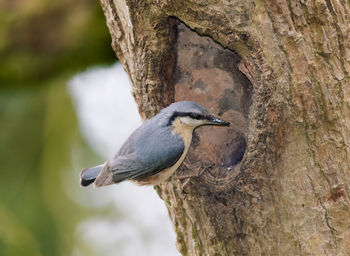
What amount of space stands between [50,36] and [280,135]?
1.85 meters

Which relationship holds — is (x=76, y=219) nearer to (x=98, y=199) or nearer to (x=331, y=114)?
(x=98, y=199)

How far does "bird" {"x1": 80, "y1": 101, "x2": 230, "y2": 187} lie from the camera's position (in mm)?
2717

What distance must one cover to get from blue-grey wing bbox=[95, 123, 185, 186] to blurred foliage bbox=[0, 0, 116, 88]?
106cm

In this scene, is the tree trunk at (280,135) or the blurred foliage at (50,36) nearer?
the tree trunk at (280,135)

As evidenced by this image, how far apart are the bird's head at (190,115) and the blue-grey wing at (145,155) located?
92 mm

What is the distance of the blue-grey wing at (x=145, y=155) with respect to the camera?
9.00ft

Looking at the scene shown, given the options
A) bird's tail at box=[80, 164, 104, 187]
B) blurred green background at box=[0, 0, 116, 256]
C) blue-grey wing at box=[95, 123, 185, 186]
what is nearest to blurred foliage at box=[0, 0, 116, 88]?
blurred green background at box=[0, 0, 116, 256]

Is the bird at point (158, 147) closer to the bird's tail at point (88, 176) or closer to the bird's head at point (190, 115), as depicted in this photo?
the bird's head at point (190, 115)

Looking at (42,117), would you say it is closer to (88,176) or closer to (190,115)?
(88,176)

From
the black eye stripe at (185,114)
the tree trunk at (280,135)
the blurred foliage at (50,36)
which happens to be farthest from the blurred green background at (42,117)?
the black eye stripe at (185,114)

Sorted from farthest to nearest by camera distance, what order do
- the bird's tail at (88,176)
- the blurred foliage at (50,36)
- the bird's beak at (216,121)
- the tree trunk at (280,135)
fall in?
the blurred foliage at (50,36)
the bird's tail at (88,176)
the bird's beak at (216,121)
the tree trunk at (280,135)

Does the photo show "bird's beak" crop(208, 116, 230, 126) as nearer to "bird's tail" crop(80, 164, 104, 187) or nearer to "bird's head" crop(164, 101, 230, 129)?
"bird's head" crop(164, 101, 230, 129)

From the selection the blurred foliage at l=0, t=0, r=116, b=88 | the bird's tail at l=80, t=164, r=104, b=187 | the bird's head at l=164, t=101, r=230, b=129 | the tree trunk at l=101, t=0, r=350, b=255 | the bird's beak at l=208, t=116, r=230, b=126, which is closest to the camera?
the tree trunk at l=101, t=0, r=350, b=255

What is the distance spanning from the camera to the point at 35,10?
3.58 metres
